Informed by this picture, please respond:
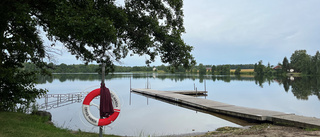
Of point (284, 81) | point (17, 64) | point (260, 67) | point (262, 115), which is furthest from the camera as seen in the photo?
point (260, 67)

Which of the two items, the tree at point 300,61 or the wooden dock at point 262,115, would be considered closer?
the wooden dock at point 262,115

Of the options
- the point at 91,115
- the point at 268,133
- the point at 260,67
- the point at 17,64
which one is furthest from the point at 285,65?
the point at 91,115

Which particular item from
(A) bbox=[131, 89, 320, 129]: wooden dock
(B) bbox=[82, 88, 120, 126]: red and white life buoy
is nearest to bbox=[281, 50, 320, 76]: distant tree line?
(A) bbox=[131, 89, 320, 129]: wooden dock

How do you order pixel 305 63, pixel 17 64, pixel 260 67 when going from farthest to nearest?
1. pixel 260 67
2. pixel 305 63
3. pixel 17 64

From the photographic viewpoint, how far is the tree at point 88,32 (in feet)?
18.2

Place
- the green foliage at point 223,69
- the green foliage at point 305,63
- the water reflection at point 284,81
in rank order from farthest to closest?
the green foliage at point 223,69 → the green foliage at point 305,63 → the water reflection at point 284,81

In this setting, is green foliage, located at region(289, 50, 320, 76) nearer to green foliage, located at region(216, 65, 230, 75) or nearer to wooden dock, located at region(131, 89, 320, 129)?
green foliage, located at region(216, 65, 230, 75)

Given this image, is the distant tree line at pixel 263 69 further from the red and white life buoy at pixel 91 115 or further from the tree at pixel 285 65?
the red and white life buoy at pixel 91 115

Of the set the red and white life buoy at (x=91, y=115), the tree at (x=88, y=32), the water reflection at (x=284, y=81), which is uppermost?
the tree at (x=88, y=32)

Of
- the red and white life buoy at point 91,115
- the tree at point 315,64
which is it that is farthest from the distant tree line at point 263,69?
the red and white life buoy at point 91,115

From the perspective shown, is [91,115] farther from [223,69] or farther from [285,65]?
[223,69]

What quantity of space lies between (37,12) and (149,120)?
26.0ft

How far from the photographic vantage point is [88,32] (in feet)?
17.9

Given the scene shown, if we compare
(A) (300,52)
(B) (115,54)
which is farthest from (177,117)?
(A) (300,52)
